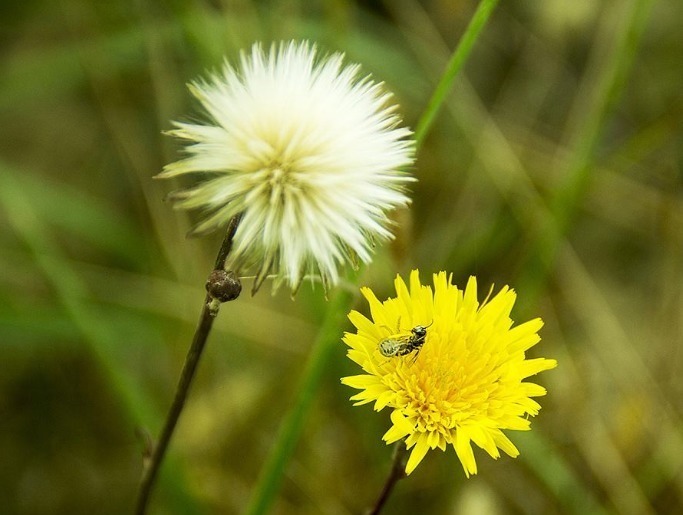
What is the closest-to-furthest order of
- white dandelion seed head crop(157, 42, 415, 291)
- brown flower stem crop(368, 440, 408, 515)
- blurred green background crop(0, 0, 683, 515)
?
white dandelion seed head crop(157, 42, 415, 291)
brown flower stem crop(368, 440, 408, 515)
blurred green background crop(0, 0, 683, 515)

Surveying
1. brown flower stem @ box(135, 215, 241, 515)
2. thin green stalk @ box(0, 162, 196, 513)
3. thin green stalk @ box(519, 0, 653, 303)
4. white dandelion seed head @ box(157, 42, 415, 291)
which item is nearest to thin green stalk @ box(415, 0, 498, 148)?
white dandelion seed head @ box(157, 42, 415, 291)

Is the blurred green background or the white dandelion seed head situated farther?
the blurred green background

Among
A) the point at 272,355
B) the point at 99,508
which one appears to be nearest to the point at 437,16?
the point at 272,355

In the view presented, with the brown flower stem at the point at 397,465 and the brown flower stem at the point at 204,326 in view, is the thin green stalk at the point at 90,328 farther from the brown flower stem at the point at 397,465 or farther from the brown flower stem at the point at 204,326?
the brown flower stem at the point at 397,465

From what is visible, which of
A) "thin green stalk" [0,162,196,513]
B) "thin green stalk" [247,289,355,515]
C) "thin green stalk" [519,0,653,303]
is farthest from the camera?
"thin green stalk" [519,0,653,303]

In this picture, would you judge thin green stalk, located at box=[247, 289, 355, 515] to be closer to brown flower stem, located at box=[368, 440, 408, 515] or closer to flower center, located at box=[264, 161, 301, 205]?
brown flower stem, located at box=[368, 440, 408, 515]

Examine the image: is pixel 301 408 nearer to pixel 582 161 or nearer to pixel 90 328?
pixel 90 328
